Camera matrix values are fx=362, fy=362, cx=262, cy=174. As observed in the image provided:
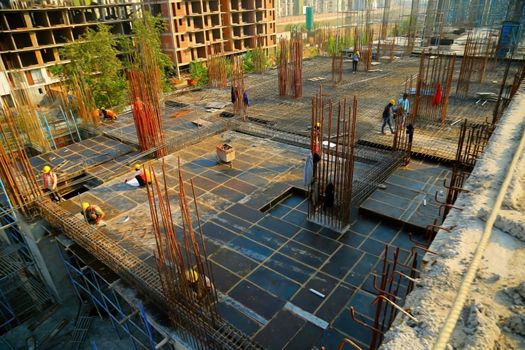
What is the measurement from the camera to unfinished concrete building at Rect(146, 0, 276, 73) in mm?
33750

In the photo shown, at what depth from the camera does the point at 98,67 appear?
62.8 ft

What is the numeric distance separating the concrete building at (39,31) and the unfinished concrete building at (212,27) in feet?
11.6

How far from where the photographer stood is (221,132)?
13469 mm

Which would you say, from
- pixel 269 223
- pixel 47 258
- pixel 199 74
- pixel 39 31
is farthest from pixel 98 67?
pixel 269 223

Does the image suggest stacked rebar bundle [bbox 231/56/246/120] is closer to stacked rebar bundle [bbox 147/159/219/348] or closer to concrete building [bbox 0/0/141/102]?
stacked rebar bundle [bbox 147/159/219/348]

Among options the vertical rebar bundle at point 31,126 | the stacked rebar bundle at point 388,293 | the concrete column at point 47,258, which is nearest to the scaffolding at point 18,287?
the concrete column at point 47,258

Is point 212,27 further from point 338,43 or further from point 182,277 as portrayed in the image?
point 182,277

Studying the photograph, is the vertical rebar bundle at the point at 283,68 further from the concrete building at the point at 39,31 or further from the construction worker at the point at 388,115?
the concrete building at the point at 39,31

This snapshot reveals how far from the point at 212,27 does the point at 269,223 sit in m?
33.4

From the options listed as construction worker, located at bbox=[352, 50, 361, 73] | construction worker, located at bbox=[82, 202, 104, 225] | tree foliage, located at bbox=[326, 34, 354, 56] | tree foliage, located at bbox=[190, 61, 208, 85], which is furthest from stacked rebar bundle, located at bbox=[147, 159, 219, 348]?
tree foliage, located at bbox=[326, 34, 354, 56]

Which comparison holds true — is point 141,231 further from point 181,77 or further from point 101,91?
point 181,77

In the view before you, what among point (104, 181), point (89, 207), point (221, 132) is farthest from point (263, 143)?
point (89, 207)

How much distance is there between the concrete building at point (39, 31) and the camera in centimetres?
2725

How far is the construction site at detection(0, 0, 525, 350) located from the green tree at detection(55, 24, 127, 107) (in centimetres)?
222
